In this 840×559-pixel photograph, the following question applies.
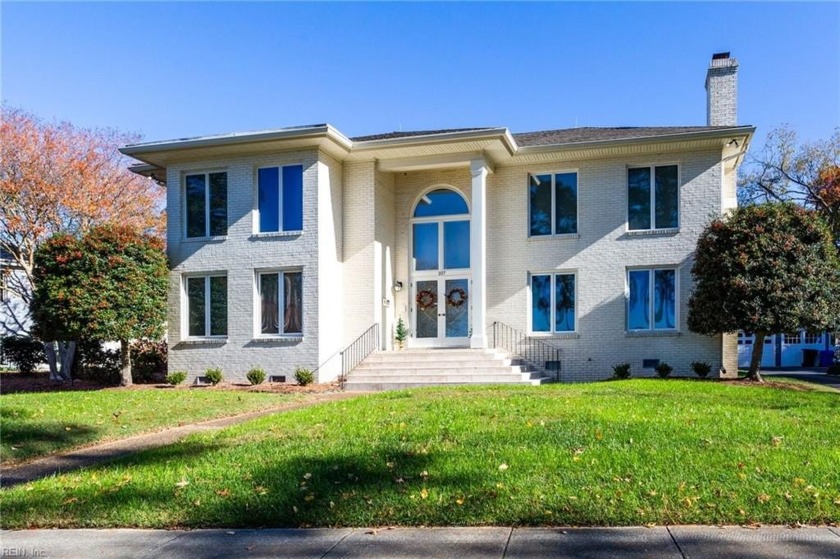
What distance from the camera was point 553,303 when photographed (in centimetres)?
1892

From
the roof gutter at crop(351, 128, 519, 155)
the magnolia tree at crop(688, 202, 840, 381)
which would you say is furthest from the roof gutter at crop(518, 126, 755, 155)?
the magnolia tree at crop(688, 202, 840, 381)

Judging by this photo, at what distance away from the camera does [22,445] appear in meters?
9.07

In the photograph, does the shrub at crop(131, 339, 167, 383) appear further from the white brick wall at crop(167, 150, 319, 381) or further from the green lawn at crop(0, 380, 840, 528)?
the green lawn at crop(0, 380, 840, 528)

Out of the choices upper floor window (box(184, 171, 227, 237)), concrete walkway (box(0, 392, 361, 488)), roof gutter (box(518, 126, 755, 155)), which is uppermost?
roof gutter (box(518, 126, 755, 155))

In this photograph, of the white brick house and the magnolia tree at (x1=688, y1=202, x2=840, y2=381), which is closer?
the magnolia tree at (x1=688, y1=202, x2=840, y2=381)

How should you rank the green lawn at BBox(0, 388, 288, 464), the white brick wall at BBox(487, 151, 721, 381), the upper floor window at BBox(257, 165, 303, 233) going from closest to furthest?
1. the green lawn at BBox(0, 388, 288, 464)
2. the white brick wall at BBox(487, 151, 721, 381)
3. the upper floor window at BBox(257, 165, 303, 233)

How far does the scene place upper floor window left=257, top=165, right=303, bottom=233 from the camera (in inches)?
723

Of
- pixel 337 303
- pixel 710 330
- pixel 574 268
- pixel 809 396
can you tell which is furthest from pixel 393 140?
pixel 809 396

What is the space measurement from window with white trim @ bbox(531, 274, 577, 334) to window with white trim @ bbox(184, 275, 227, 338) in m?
8.25

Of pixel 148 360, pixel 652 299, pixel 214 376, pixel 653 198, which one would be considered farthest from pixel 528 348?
pixel 148 360

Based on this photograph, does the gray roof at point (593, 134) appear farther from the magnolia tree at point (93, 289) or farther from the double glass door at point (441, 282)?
the magnolia tree at point (93, 289)

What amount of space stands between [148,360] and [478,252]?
32.6 feet

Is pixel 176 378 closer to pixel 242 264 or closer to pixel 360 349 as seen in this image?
pixel 242 264

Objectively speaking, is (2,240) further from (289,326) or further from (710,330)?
(710,330)
